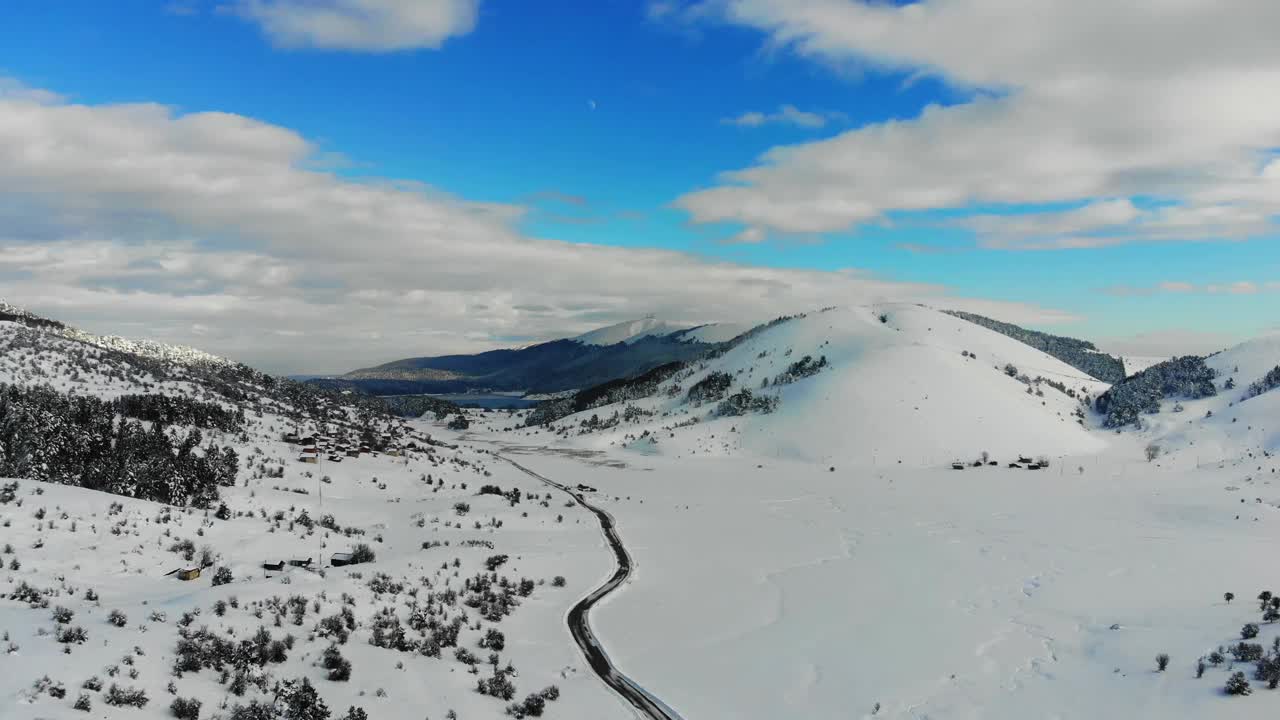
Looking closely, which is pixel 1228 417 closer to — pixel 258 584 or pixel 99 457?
pixel 258 584

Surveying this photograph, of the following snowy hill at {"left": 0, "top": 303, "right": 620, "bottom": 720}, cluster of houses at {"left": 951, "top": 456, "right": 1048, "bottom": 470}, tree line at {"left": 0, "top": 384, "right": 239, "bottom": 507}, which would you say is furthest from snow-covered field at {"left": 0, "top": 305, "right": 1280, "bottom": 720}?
tree line at {"left": 0, "top": 384, "right": 239, "bottom": 507}

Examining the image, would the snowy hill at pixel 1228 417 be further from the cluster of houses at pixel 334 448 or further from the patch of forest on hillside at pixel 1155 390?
the cluster of houses at pixel 334 448

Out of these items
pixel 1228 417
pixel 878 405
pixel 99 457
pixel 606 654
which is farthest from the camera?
pixel 878 405

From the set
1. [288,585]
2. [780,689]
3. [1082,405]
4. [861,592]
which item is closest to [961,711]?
[780,689]

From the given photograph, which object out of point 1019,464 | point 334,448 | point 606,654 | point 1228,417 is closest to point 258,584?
point 606,654

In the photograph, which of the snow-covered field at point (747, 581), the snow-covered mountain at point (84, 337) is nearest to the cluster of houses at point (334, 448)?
the snow-covered field at point (747, 581)
